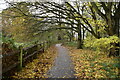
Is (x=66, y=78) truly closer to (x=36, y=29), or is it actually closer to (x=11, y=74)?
(x=11, y=74)

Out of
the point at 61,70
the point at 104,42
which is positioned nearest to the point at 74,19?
the point at 104,42

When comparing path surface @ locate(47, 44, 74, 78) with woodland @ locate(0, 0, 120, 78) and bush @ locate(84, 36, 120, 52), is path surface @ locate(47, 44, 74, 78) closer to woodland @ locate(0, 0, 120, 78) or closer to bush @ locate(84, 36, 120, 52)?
woodland @ locate(0, 0, 120, 78)

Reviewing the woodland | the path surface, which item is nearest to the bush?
the woodland

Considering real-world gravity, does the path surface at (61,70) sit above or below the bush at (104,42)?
below

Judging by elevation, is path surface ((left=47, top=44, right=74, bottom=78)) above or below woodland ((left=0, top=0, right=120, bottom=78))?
below

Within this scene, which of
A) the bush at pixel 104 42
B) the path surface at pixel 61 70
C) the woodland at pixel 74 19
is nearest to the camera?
the path surface at pixel 61 70

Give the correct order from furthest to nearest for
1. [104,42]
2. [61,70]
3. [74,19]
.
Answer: [74,19]
[104,42]
[61,70]

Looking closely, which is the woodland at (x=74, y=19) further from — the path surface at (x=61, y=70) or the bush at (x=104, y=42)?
the path surface at (x=61, y=70)

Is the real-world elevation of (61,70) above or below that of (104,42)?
below

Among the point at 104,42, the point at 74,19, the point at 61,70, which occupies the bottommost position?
the point at 61,70

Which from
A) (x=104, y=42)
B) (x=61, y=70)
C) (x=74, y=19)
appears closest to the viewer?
(x=61, y=70)

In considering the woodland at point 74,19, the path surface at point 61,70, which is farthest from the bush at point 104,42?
the path surface at point 61,70

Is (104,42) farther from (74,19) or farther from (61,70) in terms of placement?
(74,19)

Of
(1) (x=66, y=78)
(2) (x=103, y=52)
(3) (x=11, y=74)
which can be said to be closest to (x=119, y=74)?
(1) (x=66, y=78)
